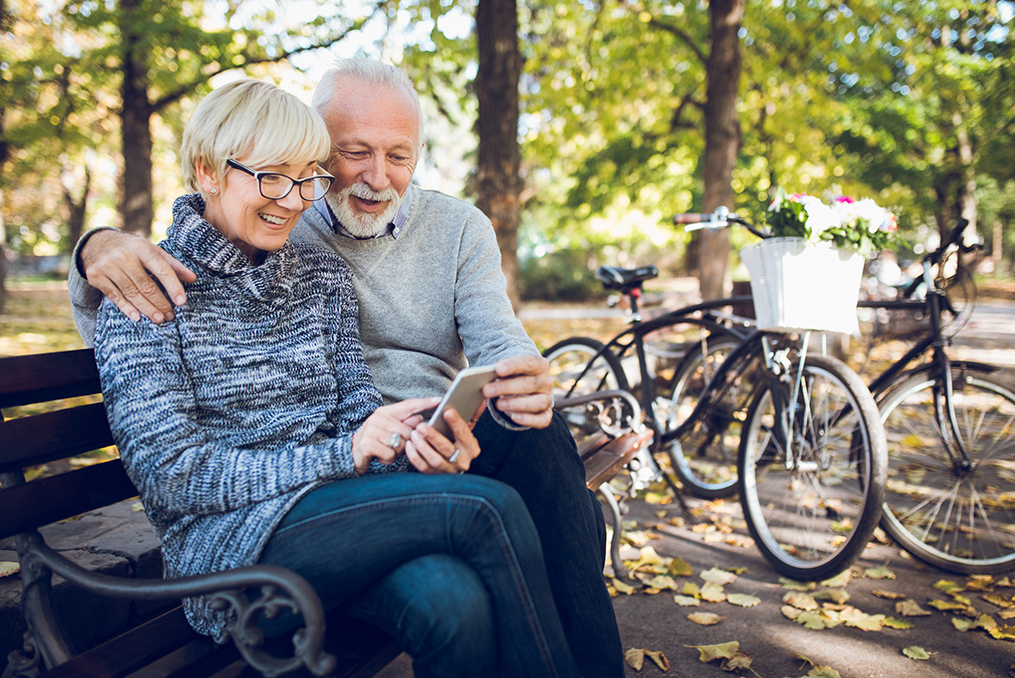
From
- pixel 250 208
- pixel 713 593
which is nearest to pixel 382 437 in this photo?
pixel 250 208

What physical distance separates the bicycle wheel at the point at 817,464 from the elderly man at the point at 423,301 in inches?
52.3

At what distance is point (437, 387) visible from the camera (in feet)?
7.47

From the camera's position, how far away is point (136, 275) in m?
1.53

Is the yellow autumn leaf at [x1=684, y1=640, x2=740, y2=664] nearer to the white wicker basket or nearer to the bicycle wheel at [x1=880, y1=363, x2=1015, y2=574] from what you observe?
the bicycle wheel at [x1=880, y1=363, x2=1015, y2=574]

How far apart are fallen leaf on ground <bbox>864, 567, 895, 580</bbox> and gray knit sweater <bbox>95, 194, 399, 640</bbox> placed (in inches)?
89.4

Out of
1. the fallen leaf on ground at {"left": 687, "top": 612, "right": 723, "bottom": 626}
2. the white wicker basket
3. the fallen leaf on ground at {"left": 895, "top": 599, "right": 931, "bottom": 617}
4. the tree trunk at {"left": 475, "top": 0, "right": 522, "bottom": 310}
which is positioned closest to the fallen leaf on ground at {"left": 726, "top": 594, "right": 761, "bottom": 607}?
the fallen leaf on ground at {"left": 687, "top": 612, "right": 723, "bottom": 626}

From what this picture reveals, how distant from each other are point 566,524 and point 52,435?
4.25ft

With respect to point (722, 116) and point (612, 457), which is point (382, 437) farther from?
point (722, 116)

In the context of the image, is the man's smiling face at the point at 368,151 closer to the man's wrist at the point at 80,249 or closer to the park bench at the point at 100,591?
the man's wrist at the point at 80,249

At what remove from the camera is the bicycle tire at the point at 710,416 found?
12.8 feet

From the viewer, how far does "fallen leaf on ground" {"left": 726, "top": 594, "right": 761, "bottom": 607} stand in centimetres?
266

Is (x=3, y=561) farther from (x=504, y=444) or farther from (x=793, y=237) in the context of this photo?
(x=793, y=237)

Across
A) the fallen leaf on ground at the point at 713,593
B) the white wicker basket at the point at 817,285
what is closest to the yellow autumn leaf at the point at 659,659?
the fallen leaf on ground at the point at 713,593

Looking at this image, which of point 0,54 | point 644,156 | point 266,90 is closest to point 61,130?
point 0,54
